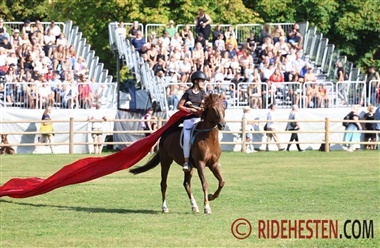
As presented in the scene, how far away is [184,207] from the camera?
18.3 meters

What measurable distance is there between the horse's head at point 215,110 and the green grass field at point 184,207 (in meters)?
1.46

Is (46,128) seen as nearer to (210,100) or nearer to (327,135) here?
(327,135)

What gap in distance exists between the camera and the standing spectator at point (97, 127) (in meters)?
34.3

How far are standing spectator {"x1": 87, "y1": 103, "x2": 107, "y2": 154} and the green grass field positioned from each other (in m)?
5.19

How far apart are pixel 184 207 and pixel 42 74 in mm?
19108

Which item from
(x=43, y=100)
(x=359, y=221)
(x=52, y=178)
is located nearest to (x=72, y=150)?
(x=43, y=100)

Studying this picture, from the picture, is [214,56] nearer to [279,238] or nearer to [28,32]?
[28,32]

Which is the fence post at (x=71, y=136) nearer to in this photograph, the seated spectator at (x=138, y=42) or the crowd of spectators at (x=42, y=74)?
the crowd of spectators at (x=42, y=74)

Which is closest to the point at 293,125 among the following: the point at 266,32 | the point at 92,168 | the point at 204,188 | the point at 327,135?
the point at 327,135

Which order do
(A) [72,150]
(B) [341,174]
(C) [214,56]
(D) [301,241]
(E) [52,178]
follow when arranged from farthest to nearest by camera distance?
(C) [214,56]
(A) [72,150]
(B) [341,174]
(E) [52,178]
(D) [301,241]

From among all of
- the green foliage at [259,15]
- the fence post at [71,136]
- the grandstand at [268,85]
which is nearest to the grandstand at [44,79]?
the grandstand at [268,85]

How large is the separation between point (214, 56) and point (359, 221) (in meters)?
22.1

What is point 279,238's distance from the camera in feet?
47.1
